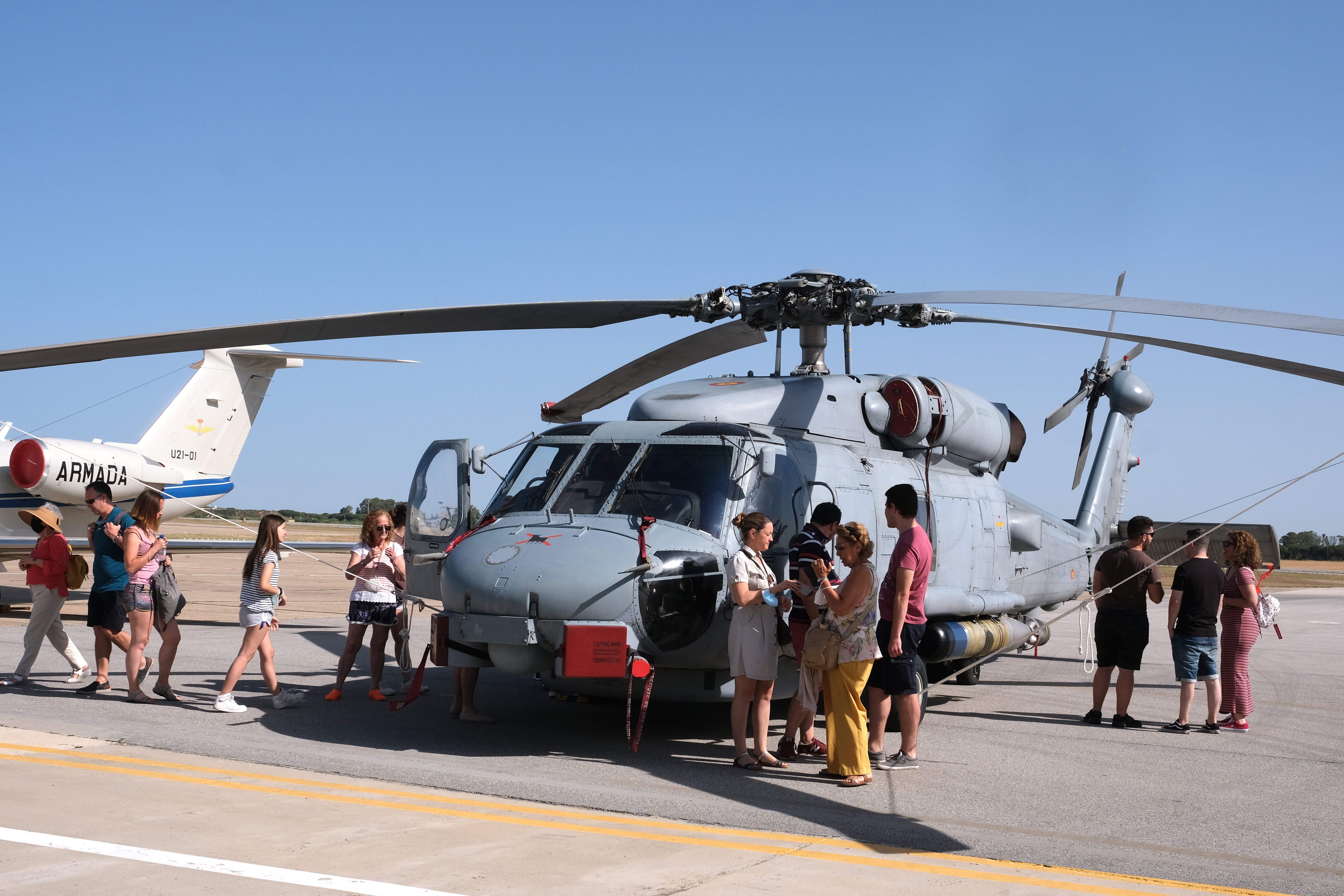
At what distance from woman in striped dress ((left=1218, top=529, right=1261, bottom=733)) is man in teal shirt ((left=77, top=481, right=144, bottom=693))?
28.2 feet

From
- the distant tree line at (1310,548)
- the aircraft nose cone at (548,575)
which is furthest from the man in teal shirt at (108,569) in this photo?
the distant tree line at (1310,548)

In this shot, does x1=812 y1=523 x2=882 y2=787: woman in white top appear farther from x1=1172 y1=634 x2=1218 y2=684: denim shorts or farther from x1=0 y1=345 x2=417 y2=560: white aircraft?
x1=0 y1=345 x2=417 y2=560: white aircraft

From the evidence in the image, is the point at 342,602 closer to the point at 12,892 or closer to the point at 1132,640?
the point at 1132,640

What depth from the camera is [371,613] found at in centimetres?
896

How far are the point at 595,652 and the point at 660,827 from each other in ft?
4.89

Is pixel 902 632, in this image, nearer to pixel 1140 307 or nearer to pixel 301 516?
pixel 1140 307

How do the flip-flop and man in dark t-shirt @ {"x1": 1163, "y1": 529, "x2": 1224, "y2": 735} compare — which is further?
man in dark t-shirt @ {"x1": 1163, "y1": 529, "x2": 1224, "y2": 735}

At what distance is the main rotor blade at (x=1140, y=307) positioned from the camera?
5762 mm

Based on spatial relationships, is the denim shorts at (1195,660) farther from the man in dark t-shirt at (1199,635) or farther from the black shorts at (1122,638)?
the black shorts at (1122,638)

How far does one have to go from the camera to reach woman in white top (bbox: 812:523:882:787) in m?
6.48

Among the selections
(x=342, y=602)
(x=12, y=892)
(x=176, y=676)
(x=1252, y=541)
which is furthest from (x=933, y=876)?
(x=342, y=602)

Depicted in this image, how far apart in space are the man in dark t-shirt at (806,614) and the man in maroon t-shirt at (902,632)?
0.36 meters

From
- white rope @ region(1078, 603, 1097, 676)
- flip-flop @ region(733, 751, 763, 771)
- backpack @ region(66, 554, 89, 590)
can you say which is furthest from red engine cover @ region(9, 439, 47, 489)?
white rope @ region(1078, 603, 1097, 676)

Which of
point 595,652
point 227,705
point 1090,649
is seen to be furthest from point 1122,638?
point 227,705
